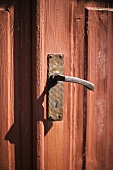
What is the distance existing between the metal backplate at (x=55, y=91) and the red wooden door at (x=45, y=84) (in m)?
0.02

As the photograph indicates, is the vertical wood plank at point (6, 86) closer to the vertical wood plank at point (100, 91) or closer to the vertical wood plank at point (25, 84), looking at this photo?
the vertical wood plank at point (25, 84)

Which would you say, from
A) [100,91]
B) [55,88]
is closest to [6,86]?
[55,88]

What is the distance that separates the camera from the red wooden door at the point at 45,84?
2.29 ft

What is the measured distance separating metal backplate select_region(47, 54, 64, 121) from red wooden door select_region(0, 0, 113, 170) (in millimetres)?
16

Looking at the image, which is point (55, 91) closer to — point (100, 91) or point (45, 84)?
point (45, 84)

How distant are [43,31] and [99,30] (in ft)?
0.64

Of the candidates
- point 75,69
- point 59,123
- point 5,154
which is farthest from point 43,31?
point 5,154

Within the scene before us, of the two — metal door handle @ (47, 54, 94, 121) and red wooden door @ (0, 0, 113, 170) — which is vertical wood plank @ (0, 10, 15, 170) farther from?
metal door handle @ (47, 54, 94, 121)

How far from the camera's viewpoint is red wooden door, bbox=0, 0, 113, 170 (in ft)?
2.29

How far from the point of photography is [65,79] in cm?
66

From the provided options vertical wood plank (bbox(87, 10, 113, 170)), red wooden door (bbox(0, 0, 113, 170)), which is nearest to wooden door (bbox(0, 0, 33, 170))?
red wooden door (bbox(0, 0, 113, 170))

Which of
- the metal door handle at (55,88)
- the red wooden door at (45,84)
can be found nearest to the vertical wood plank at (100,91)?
the red wooden door at (45,84)

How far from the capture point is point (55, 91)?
2.37 feet

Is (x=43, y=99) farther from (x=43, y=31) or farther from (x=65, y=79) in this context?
(x=43, y=31)
